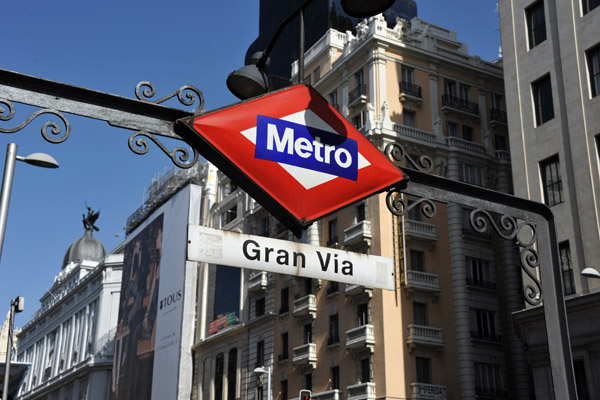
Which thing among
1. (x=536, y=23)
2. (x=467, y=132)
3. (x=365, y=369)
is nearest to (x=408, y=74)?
(x=467, y=132)

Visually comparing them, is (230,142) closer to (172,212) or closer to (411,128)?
(411,128)

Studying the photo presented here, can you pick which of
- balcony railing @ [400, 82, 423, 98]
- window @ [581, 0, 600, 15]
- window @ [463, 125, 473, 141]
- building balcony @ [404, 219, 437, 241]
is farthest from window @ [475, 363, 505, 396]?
window @ [581, 0, 600, 15]

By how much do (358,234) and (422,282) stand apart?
4557 mm

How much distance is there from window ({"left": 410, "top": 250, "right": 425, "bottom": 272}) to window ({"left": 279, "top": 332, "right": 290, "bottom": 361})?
34.9 feet

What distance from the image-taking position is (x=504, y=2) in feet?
107

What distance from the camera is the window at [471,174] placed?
46.3 metres

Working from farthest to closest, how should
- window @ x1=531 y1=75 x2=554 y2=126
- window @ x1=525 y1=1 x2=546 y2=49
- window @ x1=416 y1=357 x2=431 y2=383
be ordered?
window @ x1=416 y1=357 x2=431 y2=383
window @ x1=525 y1=1 x2=546 y2=49
window @ x1=531 y1=75 x2=554 y2=126

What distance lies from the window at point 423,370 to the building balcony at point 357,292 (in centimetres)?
448

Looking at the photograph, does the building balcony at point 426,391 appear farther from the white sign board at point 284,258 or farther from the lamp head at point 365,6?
the lamp head at point 365,6

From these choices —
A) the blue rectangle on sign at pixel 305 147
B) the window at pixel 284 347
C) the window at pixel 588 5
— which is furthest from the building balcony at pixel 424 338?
the blue rectangle on sign at pixel 305 147

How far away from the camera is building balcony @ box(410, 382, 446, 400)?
39531 millimetres

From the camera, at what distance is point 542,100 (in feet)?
100

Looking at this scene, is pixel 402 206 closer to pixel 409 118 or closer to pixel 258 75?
pixel 258 75

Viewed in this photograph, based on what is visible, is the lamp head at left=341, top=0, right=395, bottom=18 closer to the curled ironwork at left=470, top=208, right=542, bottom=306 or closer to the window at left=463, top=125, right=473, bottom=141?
the curled ironwork at left=470, top=208, right=542, bottom=306
